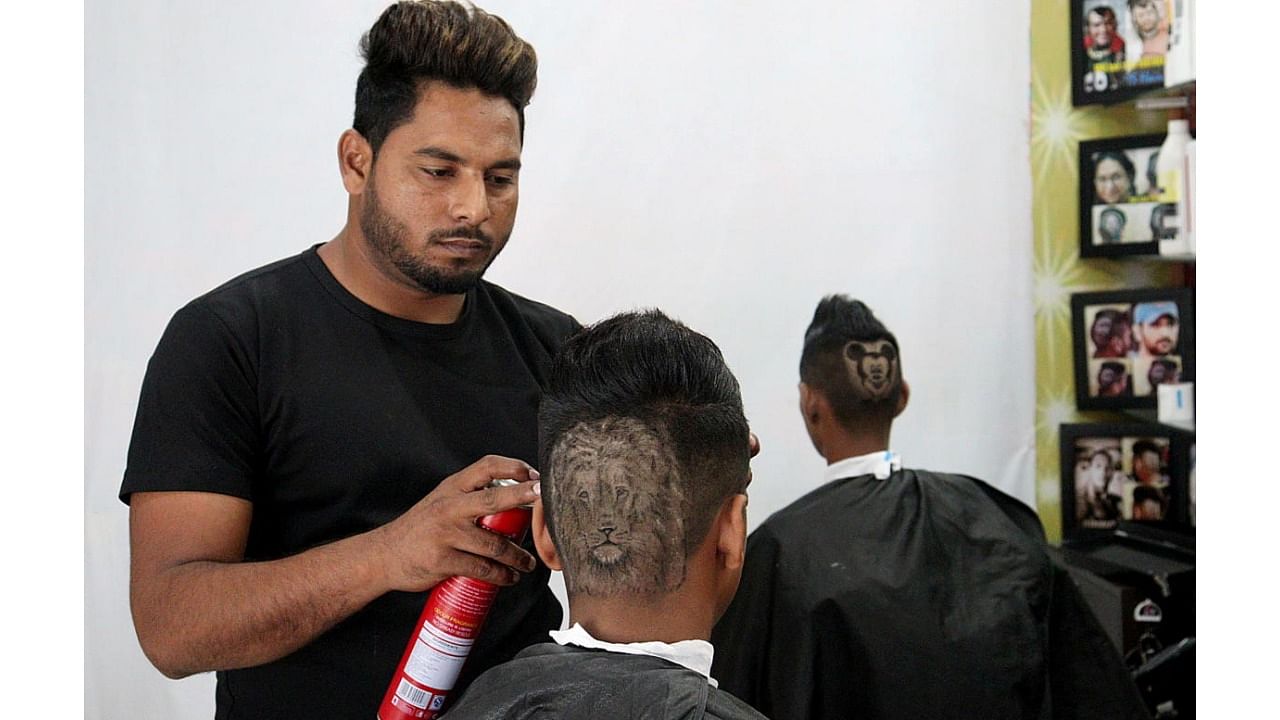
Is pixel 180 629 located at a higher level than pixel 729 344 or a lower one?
lower

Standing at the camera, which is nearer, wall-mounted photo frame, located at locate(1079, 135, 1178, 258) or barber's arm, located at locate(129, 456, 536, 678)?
barber's arm, located at locate(129, 456, 536, 678)

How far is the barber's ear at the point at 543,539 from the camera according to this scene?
160 cm

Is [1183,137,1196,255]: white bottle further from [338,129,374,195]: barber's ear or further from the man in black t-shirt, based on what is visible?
[338,129,374,195]: barber's ear

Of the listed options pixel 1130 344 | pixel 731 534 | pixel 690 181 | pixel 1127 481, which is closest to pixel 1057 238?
pixel 1130 344

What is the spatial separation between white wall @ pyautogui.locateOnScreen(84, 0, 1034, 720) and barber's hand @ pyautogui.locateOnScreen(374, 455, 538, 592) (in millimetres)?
715

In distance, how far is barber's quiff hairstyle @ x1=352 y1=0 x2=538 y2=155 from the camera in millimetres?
1939

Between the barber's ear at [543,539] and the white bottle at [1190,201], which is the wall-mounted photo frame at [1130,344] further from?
the barber's ear at [543,539]

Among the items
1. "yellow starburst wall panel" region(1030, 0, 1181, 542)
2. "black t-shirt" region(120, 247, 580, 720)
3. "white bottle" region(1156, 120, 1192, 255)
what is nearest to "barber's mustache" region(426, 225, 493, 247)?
"black t-shirt" region(120, 247, 580, 720)

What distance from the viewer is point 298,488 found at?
1.88m

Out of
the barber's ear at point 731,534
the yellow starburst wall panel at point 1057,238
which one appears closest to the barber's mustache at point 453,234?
the barber's ear at point 731,534

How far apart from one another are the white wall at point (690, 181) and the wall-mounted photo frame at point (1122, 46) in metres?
0.12

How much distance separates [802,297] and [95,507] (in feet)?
4.93

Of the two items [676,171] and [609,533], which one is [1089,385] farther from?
[609,533]

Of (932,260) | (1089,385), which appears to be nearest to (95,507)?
(932,260)
